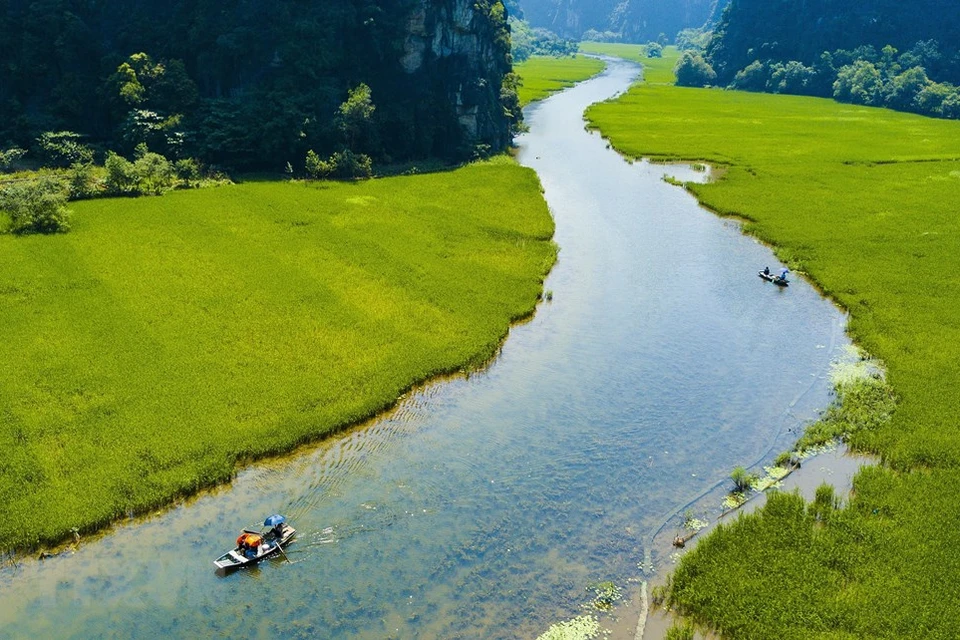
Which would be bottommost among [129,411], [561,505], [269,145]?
[561,505]

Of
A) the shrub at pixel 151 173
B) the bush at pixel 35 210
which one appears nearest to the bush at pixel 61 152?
the shrub at pixel 151 173

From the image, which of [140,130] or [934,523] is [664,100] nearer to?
[140,130]

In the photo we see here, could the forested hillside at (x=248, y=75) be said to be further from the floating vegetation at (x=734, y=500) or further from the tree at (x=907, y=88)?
the tree at (x=907, y=88)

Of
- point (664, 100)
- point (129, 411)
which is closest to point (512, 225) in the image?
point (129, 411)

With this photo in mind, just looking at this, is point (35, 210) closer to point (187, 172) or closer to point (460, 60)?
point (187, 172)

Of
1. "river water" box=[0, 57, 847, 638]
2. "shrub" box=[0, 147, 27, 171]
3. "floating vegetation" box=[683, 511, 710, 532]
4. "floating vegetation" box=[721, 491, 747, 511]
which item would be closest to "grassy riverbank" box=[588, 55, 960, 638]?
"floating vegetation" box=[683, 511, 710, 532]

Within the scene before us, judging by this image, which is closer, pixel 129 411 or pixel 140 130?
pixel 129 411
